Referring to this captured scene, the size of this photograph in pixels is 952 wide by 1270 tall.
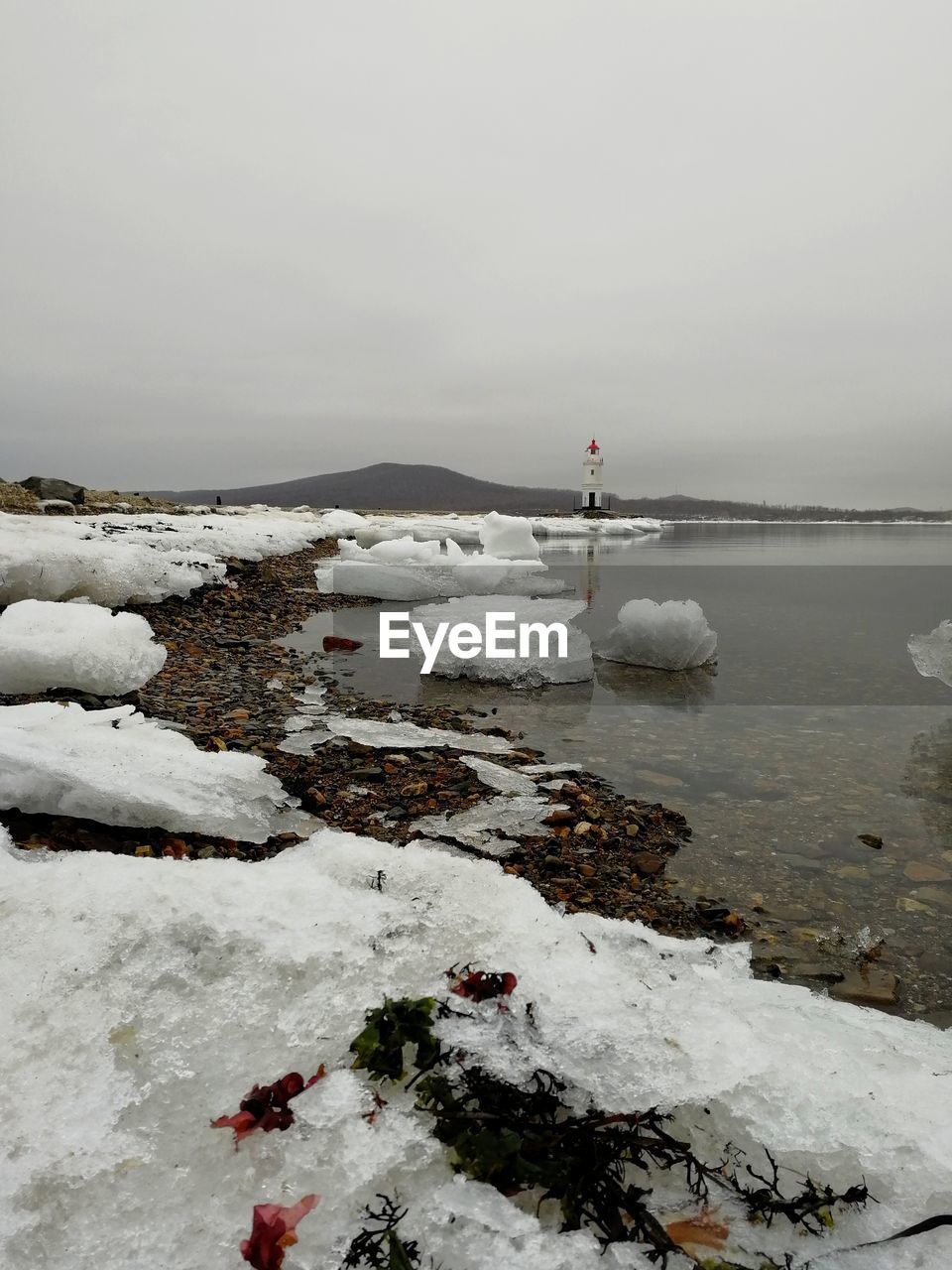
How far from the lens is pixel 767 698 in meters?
6.24

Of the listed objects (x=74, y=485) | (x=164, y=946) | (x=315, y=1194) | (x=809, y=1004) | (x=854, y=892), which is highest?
(x=74, y=485)

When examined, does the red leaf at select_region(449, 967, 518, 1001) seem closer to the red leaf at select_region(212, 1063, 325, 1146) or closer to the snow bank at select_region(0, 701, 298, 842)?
the red leaf at select_region(212, 1063, 325, 1146)

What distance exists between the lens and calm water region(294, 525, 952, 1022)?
277 centimetres

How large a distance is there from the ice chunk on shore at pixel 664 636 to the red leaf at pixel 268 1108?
6.47m

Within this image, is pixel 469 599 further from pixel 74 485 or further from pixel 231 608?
pixel 74 485

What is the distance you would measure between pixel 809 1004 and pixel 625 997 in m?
0.62

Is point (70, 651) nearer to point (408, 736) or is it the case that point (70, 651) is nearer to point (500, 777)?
point (408, 736)

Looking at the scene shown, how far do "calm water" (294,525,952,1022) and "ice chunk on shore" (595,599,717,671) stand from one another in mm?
234

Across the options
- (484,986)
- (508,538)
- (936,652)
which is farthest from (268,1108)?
(508,538)

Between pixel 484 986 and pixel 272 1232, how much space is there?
0.61 meters

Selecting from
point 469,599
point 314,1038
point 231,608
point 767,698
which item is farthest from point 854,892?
point 231,608

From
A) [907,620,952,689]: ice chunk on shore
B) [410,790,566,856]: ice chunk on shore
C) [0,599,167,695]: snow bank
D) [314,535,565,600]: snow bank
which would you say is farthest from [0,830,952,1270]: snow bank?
[314,535,565,600]: snow bank

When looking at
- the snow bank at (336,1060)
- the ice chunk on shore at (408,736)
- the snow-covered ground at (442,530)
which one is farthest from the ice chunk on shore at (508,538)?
the snow bank at (336,1060)

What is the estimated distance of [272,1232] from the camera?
1.07 m
